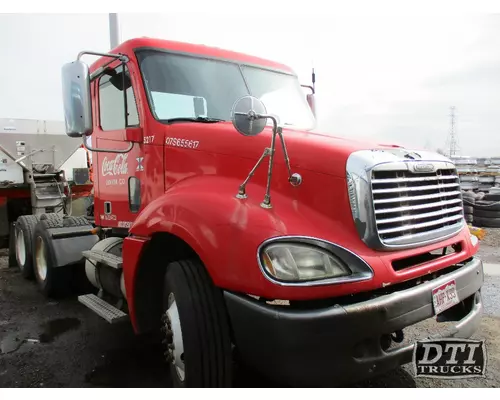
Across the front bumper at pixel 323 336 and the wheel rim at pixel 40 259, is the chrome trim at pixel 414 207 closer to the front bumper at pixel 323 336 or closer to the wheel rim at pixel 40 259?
the front bumper at pixel 323 336

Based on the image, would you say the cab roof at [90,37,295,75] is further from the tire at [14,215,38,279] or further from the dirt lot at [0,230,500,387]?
the tire at [14,215,38,279]

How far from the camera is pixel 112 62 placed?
402 centimetres

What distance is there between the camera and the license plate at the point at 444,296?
8.22ft

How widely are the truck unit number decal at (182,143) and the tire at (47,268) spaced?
266 cm

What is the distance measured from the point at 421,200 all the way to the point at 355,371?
3.88 ft

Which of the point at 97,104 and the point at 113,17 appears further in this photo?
the point at 113,17

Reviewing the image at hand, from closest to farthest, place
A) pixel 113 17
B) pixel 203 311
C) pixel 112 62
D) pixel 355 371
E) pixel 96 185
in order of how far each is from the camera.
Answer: pixel 355 371, pixel 203 311, pixel 112 62, pixel 96 185, pixel 113 17

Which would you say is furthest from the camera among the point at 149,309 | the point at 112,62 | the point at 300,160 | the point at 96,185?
the point at 96,185

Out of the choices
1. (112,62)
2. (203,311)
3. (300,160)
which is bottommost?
(203,311)

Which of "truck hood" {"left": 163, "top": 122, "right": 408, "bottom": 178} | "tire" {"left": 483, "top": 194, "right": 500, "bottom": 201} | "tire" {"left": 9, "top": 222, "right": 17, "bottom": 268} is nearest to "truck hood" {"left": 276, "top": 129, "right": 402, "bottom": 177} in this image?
"truck hood" {"left": 163, "top": 122, "right": 408, "bottom": 178}

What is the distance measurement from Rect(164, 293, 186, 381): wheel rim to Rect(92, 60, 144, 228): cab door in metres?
1.30

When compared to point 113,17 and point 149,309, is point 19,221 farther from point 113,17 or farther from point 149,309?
point 149,309

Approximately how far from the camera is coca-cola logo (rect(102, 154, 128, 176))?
409cm

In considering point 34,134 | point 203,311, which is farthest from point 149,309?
point 34,134
